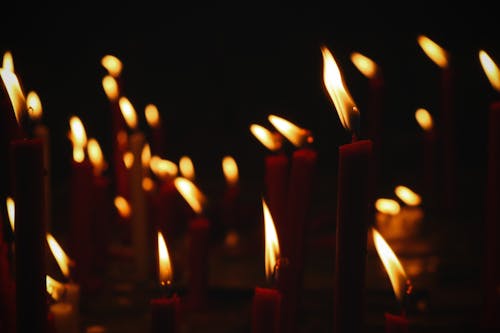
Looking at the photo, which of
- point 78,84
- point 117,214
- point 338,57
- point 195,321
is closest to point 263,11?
point 338,57

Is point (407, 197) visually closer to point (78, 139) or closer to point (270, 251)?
point (78, 139)

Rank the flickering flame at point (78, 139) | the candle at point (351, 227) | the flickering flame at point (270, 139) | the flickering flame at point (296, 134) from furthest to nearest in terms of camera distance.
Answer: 1. the flickering flame at point (78, 139)
2. the flickering flame at point (270, 139)
3. the flickering flame at point (296, 134)
4. the candle at point (351, 227)

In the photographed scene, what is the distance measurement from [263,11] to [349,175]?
204 centimetres

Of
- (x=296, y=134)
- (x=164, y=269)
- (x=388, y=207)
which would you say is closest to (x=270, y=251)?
(x=164, y=269)

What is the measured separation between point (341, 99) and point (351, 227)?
15cm

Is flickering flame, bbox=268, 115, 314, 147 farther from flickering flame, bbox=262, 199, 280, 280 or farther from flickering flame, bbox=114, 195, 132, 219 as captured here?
flickering flame, bbox=114, 195, 132, 219

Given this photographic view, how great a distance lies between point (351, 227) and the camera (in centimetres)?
71

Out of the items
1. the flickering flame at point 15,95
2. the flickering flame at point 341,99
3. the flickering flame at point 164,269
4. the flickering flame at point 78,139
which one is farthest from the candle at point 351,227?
the flickering flame at point 78,139

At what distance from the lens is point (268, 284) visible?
77 centimetres

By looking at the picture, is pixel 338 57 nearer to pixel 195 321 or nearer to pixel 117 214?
pixel 117 214

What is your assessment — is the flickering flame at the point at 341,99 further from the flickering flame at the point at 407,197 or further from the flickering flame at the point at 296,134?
the flickering flame at the point at 407,197

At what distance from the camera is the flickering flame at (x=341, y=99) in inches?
28.6

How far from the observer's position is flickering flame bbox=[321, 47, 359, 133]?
73cm

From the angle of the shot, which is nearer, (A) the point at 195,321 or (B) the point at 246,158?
(A) the point at 195,321
